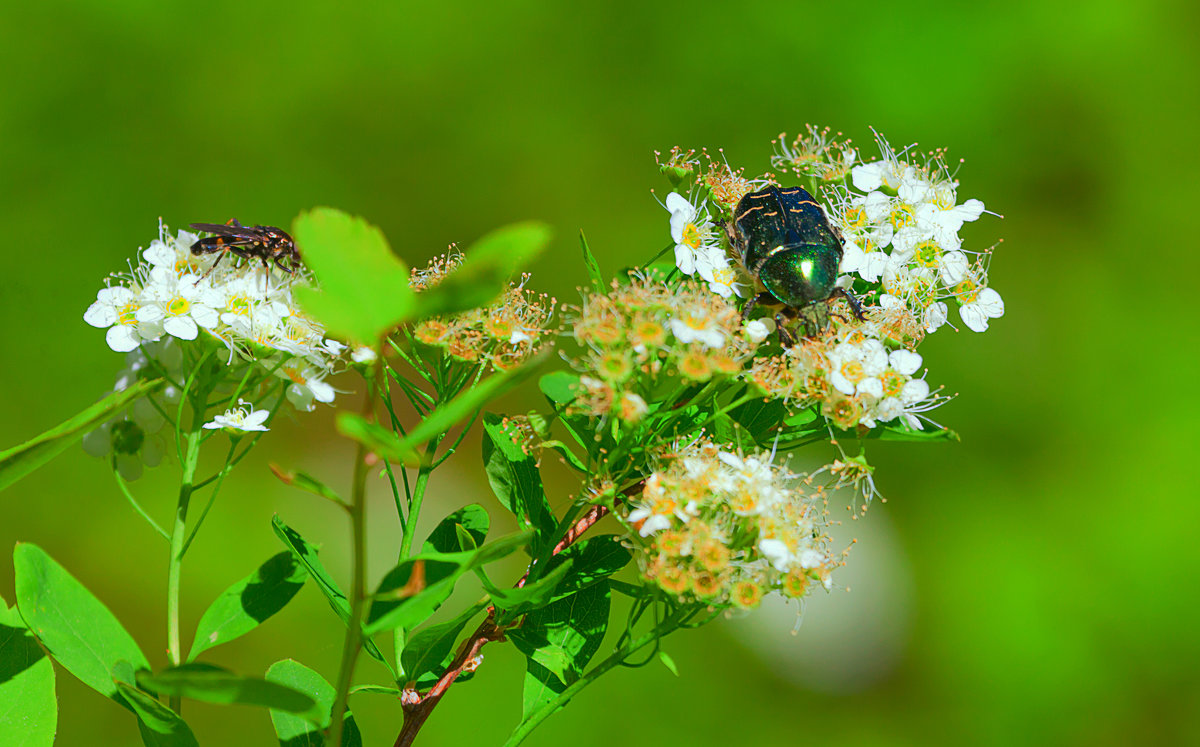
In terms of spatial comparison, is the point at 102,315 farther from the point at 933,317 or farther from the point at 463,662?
the point at 933,317

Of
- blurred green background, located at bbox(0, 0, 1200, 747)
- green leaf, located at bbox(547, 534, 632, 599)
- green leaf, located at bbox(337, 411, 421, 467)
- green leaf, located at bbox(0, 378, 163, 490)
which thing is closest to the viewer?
green leaf, located at bbox(337, 411, 421, 467)

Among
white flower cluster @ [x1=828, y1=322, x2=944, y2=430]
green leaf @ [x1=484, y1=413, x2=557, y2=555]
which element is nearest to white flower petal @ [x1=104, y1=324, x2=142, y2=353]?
green leaf @ [x1=484, y1=413, x2=557, y2=555]

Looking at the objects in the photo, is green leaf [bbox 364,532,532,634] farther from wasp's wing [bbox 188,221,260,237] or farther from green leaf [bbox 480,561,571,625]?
wasp's wing [bbox 188,221,260,237]

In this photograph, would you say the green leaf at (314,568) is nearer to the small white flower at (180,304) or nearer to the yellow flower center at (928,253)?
the small white flower at (180,304)

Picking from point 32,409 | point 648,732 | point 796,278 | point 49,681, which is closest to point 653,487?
point 796,278

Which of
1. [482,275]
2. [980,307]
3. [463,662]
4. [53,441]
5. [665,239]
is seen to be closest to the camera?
[482,275]

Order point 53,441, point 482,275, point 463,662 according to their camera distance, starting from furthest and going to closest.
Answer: point 463,662 → point 53,441 → point 482,275

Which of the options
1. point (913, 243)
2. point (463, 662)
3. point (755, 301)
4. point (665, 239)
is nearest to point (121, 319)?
point (463, 662)
